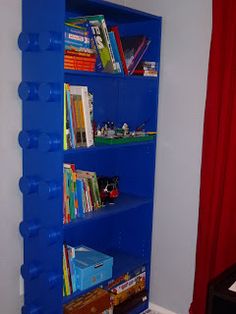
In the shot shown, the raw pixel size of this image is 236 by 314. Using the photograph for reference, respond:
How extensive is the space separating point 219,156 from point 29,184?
978 mm

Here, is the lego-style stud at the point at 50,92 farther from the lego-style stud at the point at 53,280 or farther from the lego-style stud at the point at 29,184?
the lego-style stud at the point at 53,280

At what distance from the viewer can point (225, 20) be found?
1.98 m

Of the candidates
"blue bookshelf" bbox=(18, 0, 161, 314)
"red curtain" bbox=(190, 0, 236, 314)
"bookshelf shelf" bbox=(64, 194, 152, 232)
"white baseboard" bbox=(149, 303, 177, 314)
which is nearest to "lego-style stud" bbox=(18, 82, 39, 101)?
"blue bookshelf" bbox=(18, 0, 161, 314)

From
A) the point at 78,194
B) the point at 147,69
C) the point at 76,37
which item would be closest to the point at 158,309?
the point at 78,194

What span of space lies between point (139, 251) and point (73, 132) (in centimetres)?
103

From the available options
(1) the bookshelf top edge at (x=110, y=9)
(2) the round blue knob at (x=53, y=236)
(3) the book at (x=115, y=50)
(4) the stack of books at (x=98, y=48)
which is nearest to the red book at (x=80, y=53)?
(4) the stack of books at (x=98, y=48)

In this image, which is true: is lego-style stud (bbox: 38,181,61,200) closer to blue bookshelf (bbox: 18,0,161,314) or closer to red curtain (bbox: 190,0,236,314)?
blue bookshelf (bbox: 18,0,161,314)

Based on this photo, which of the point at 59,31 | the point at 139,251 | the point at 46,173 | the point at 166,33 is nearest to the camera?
the point at 59,31

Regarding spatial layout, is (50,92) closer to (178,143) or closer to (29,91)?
(29,91)

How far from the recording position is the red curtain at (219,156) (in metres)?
1.98

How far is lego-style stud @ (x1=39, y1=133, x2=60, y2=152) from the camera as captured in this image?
5.94 feet

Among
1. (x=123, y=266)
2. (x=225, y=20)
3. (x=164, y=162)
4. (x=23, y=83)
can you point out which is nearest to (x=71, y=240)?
(x=123, y=266)

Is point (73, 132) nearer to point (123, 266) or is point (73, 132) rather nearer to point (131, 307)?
point (123, 266)

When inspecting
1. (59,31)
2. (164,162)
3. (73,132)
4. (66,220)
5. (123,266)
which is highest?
(59,31)
